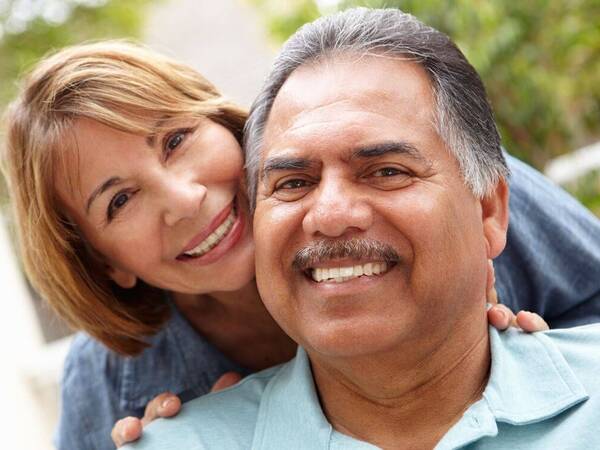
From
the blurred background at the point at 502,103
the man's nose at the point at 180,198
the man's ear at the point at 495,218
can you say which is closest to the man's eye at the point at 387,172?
the man's ear at the point at 495,218

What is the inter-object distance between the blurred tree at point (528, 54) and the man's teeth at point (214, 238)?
1664 mm

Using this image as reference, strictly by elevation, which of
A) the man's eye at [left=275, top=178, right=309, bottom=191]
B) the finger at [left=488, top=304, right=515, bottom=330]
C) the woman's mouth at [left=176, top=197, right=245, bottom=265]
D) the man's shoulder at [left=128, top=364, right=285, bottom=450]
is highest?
→ the man's eye at [left=275, top=178, right=309, bottom=191]

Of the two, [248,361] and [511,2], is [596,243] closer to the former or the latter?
[248,361]

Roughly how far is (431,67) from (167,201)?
25.6 inches

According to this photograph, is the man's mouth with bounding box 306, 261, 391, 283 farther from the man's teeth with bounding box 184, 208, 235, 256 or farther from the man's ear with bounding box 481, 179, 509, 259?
the man's teeth with bounding box 184, 208, 235, 256

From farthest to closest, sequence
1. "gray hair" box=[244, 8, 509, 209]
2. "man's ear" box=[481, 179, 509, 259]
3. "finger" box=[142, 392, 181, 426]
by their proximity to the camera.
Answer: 1. "finger" box=[142, 392, 181, 426]
2. "man's ear" box=[481, 179, 509, 259]
3. "gray hair" box=[244, 8, 509, 209]

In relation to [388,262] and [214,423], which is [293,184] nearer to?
[388,262]

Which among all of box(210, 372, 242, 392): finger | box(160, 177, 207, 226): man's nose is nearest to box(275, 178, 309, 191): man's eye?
box(160, 177, 207, 226): man's nose

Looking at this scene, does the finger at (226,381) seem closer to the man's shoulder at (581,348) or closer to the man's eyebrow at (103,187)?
the man's eyebrow at (103,187)

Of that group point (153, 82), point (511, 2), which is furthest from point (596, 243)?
point (511, 2)

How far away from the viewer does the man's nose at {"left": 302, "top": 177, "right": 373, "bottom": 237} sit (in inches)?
56.0

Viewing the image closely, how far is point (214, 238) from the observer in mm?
1873

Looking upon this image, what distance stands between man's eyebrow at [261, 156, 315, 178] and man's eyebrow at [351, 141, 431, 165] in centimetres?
10

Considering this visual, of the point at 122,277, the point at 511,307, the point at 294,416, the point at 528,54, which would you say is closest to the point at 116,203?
the point at 122,277
